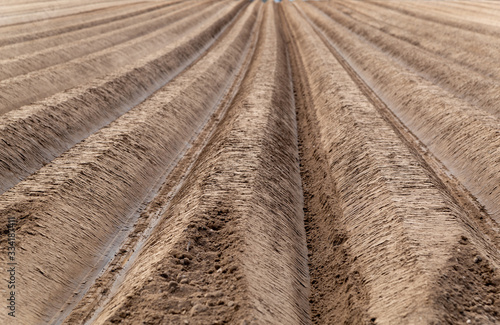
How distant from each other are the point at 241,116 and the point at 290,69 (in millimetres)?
7332

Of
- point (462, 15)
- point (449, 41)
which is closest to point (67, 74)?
point (449, 41)

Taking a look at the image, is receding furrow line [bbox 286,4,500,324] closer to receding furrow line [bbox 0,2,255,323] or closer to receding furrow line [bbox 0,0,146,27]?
receding furrow line [bbox 0,2,255,323]

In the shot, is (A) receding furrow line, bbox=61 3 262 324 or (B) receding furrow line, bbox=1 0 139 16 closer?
(A) receding furrow line, bbox=61 3 262 324

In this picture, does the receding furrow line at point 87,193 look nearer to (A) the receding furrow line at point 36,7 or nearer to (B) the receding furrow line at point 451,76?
(B) the receding furrow line at point 451,76

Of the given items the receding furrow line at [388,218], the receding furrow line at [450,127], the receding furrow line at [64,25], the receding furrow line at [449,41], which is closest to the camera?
the receding furrow line at [388,218]

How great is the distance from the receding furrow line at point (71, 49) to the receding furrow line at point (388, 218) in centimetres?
1065

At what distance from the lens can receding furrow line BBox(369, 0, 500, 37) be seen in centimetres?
1966

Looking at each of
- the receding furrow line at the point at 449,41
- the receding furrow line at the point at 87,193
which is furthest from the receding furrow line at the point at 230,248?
the receding furrow line at the point at 449,41

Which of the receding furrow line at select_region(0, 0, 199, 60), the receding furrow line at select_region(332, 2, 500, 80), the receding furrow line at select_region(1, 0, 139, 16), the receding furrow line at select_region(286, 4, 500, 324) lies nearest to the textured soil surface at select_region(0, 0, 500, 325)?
the receding furrow line at select_region(286, 4, 500, 324)

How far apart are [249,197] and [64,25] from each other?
68.7ft

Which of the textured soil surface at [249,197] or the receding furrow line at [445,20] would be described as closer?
the textured soil surface at [249,197]

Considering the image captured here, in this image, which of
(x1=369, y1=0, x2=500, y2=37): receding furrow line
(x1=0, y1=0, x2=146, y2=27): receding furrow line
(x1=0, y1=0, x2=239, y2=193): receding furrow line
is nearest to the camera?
(x1=0, y1=0, x2=239, y2=193): receding furrow line

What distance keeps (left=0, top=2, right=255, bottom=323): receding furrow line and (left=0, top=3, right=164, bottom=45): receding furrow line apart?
11716mm

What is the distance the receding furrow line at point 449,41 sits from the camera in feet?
46.7
